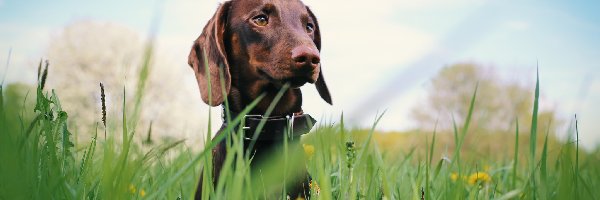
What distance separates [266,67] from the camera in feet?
9.21

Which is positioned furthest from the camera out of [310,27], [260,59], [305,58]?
[310,27]

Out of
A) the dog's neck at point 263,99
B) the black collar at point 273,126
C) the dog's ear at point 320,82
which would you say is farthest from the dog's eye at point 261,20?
the black collar at point 273,126

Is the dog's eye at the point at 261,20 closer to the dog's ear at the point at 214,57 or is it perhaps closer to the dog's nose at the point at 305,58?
the dog's ear at the point at 214,57

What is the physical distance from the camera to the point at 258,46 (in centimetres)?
293

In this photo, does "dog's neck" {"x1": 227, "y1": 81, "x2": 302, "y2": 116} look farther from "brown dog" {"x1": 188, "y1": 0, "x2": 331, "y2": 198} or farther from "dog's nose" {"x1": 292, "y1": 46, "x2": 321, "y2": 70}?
"dog's nose" {"x1": 292, "y1": 46, "x2": 321, "y2": 70}

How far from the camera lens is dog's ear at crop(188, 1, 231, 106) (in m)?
2.91

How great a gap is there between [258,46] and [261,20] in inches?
7.5

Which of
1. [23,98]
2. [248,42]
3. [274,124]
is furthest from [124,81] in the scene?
[248,42]

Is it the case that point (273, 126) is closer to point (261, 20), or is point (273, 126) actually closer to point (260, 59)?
point (260, 59)

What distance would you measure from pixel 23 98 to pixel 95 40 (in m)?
13.0

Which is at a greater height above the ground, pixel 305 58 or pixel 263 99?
pixel 305 58

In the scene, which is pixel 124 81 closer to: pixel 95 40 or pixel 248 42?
pixel 248 42

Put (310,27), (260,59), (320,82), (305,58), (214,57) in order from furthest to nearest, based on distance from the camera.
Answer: (320,82) < (310,27) < (214,57) < (260,59) < (305,58)

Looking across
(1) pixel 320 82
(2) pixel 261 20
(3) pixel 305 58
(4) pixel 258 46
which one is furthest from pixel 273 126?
(1) pixel 320 82
